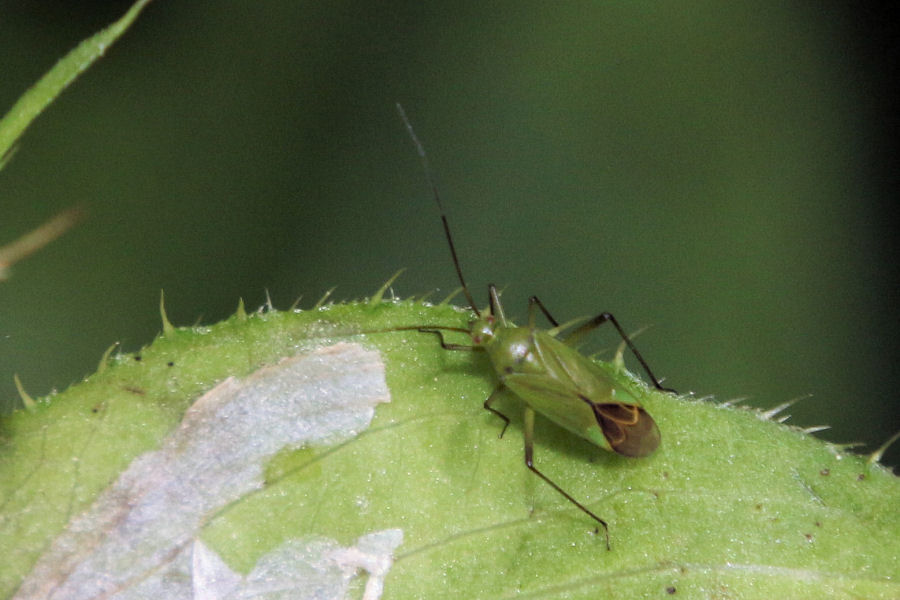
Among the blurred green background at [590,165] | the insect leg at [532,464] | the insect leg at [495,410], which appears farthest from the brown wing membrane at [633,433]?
the blurred green background at [590,165]

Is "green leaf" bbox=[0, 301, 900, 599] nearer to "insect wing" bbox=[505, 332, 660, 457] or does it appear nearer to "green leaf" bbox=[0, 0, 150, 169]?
"insect wing" bbox=[505, 332, 660, 457]

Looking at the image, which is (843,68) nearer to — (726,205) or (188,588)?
(726,205)

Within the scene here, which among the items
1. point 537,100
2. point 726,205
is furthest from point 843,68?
point 537,100

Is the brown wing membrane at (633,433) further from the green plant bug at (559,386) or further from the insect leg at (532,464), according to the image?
the insect leg at (532,464)

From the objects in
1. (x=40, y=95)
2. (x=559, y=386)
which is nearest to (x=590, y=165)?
(x=559, y=386)

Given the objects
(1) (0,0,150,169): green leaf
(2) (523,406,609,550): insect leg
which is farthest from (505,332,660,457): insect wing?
(1) (0,0,150,169): green leaf

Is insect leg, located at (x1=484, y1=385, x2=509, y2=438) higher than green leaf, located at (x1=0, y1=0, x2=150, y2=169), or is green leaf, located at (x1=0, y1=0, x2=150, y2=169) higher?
green leaf, located at (x1=0, y1=0, x2=150, y2=169)

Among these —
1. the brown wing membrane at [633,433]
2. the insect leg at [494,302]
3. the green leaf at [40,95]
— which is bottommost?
the brown wing membrane at [633,433]
